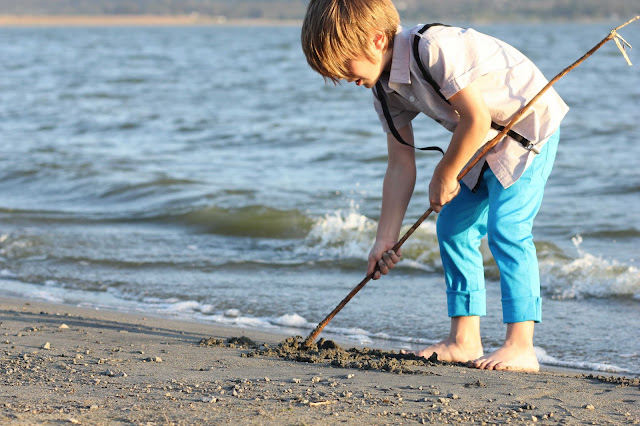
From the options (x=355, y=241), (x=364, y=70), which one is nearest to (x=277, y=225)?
(x=355, y=241)

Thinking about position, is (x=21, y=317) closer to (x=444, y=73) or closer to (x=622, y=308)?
(x=444, y=73)

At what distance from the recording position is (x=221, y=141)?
1159 cm

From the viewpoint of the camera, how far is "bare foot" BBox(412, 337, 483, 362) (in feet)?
10.5

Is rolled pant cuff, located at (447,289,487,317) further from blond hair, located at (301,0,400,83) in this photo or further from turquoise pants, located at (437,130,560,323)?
blond hair, located at (301,0,400,83)

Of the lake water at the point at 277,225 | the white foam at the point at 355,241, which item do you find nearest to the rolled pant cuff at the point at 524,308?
the lake water at the point at 277,225

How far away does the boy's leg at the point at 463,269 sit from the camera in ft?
10.3

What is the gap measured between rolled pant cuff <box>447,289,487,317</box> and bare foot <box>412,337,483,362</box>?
125mm

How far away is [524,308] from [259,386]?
1081mm

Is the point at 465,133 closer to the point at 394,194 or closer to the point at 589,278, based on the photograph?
the point at 394,194

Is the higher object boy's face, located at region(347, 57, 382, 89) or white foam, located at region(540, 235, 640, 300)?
boy's face, located at region(347, 57, 382, 89)

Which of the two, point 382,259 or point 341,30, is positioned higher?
point 341,30

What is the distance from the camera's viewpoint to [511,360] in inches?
119

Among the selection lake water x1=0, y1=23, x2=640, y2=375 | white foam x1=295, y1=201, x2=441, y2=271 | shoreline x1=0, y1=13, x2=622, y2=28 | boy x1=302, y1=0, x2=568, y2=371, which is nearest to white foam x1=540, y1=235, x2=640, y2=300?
lake water x1=0, y1=23, x2=640, y2=375

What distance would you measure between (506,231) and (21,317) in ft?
7.35
